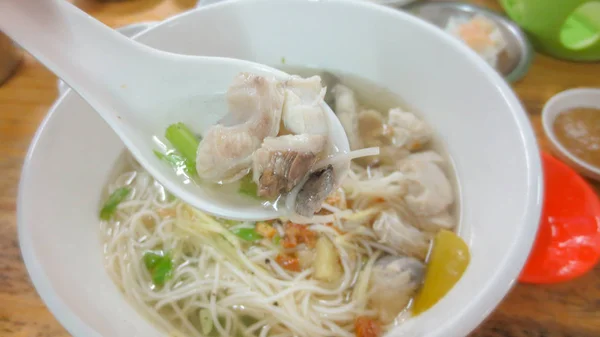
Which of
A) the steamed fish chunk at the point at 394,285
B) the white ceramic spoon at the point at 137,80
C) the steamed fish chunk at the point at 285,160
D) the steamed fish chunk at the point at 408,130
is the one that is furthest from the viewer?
the steamed fish chunk at the point at 408,130

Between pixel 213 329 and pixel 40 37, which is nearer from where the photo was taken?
pixel 40 37

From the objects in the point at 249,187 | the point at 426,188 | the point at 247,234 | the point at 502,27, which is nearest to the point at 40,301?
the point at 247,234

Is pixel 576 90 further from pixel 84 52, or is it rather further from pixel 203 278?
pixel 84 52

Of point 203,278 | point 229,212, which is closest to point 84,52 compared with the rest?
Answer: point 229,212

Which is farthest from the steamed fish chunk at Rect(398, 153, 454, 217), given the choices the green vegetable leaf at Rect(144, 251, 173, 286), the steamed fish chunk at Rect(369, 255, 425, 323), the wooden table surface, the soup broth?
the green vegetable leaf at Rect(144, 251, 173, 286)

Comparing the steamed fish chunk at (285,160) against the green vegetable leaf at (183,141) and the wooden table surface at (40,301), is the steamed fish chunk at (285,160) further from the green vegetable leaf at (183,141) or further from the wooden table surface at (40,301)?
the wooden table surface at (40,301)

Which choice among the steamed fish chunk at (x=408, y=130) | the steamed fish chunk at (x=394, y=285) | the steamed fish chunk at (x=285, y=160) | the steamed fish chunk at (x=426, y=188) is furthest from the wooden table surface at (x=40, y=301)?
the steamed fish chunk at (x=285, y=160)
